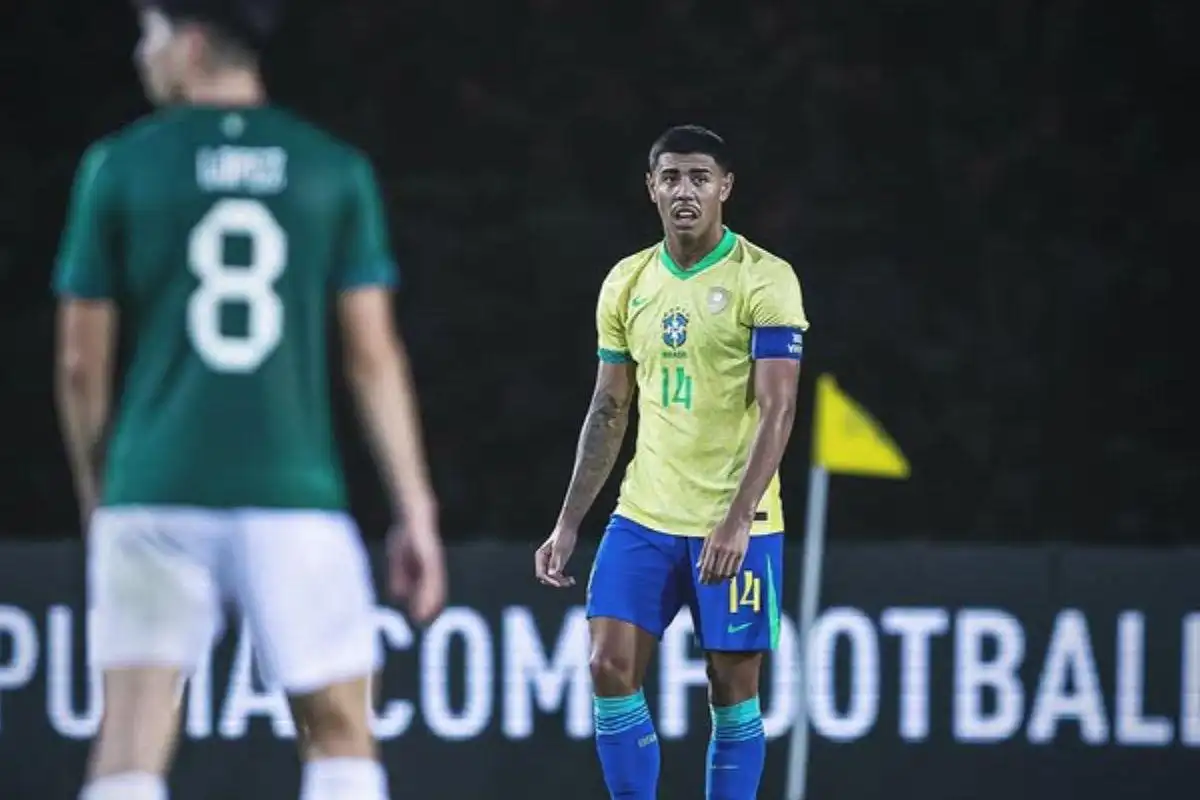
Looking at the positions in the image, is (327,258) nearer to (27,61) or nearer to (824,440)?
(824,440)

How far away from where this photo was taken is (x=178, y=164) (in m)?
4.17

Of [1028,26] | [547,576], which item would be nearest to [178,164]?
[547,576]

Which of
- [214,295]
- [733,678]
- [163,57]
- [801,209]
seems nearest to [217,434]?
[214,295]

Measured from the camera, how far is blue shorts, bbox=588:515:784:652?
240 inches

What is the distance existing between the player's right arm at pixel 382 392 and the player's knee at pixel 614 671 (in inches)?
73.7

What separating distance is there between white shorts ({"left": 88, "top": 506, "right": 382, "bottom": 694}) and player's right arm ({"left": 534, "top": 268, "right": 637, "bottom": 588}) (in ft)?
6.87

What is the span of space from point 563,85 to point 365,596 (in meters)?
6.18

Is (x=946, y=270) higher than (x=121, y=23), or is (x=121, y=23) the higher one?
(x=121, y=23)

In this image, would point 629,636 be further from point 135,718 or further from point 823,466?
point 823,466

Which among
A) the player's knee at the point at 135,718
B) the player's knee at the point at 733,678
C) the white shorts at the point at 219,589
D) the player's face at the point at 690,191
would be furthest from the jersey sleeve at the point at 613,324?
the player's knee at the point at 135,718

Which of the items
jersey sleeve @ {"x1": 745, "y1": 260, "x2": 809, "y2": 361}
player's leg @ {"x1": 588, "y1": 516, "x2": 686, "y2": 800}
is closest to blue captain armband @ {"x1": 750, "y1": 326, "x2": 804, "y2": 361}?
jersey sleeve @ {"x1": 745, "y1": 260, "x2": 809, "y2": 361}

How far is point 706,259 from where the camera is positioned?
6.16 meters

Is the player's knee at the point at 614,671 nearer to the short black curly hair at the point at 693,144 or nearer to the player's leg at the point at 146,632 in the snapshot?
the short black curly hair at the point at 693,144

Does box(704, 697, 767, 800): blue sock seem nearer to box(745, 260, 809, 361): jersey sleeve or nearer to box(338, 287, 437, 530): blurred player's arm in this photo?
box(745, 260, 809, 361): jersey sleeve
